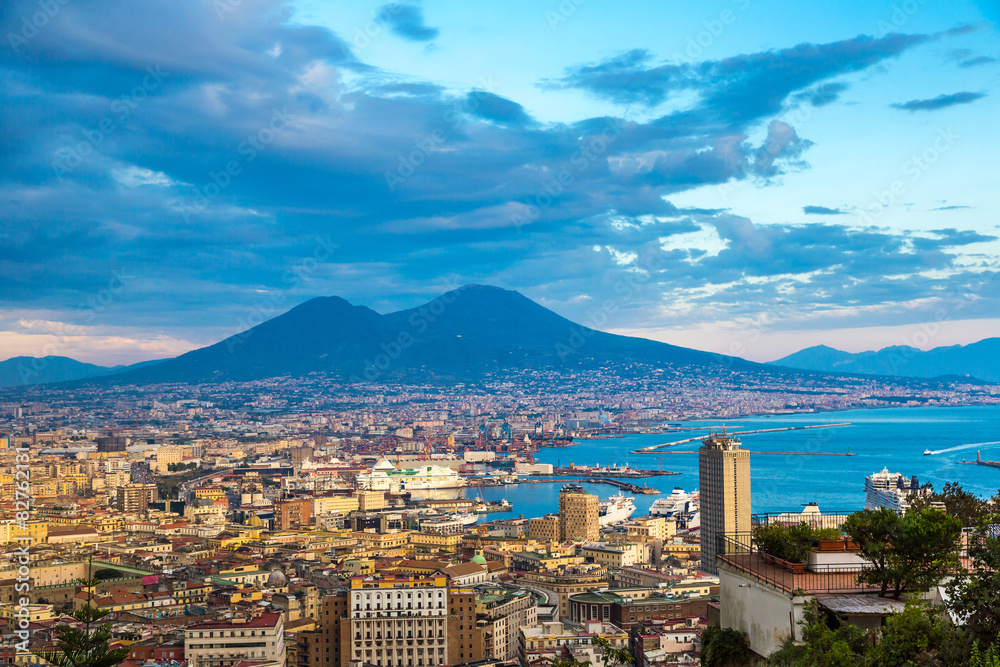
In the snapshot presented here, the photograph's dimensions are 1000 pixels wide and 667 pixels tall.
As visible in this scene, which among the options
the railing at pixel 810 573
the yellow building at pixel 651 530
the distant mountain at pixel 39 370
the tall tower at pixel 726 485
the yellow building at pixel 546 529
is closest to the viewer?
the railing at pixel 810 573

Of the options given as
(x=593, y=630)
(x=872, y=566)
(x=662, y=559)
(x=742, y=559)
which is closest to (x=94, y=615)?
(x=742, y=559)

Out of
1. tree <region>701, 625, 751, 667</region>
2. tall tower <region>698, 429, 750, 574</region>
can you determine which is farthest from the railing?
tall tower <region>698, 429, 750, 574</region>

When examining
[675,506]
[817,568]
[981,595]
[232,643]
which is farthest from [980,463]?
[981,595]

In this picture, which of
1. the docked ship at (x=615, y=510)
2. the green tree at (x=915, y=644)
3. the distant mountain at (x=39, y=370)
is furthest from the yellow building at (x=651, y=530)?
the distant mountain at (x=39, y=370)

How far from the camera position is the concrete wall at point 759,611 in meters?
3.08

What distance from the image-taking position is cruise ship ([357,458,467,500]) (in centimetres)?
4809

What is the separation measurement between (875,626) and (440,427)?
78.8 metres

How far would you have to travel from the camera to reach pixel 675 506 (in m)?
37.2

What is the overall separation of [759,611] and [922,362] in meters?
170

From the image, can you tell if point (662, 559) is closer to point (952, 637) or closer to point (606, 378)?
point (952, 637)

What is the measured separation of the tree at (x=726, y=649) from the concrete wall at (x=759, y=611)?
32mm

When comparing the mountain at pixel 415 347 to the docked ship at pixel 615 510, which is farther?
the mountain at pixel 415 347

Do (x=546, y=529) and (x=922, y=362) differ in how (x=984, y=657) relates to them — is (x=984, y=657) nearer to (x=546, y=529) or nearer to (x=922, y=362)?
(x=546, y=529)

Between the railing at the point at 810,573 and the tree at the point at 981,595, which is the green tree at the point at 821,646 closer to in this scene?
the railing at the point at 810,573
